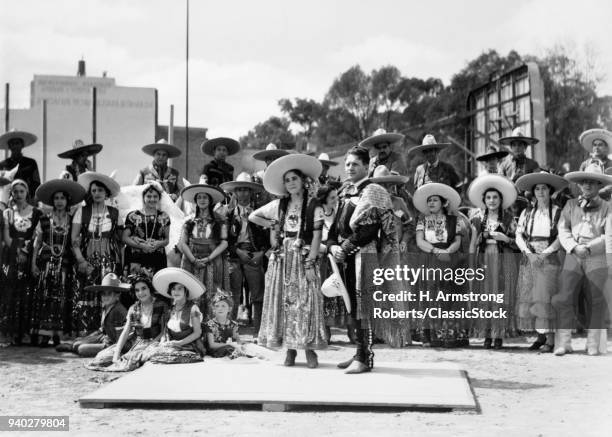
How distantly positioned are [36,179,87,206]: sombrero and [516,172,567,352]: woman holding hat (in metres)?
4.87

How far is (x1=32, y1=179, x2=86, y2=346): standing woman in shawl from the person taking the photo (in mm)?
8914

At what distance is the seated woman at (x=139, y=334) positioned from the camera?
7.54 m

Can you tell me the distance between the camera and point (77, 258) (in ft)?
29.2

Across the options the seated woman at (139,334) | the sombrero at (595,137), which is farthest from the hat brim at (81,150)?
the sombrero at (595,137)

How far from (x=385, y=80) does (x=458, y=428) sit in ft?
146

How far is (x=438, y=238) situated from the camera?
29.0 feet

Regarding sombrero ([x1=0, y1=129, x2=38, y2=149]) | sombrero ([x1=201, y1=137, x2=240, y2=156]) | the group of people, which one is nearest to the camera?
Result: the group of people

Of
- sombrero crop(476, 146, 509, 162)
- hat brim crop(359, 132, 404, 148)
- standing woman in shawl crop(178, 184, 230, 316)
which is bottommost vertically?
standing woman in shawl crop(178, 184, 230, 316)

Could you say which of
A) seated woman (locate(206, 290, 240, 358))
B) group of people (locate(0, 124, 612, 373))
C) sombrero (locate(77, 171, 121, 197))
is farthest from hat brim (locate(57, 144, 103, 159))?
seated woman (locate(206, 290, 240, 358))

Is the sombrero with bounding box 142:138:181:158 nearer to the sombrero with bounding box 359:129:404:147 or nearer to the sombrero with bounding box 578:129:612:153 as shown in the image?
the sombrero with bounding box 359:129:404:147

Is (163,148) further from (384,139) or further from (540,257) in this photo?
(540,257)

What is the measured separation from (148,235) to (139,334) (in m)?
1.49

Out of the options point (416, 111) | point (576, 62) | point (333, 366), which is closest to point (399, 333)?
point (333, 366)

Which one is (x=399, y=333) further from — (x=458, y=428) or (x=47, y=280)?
(x=47, y=280)
